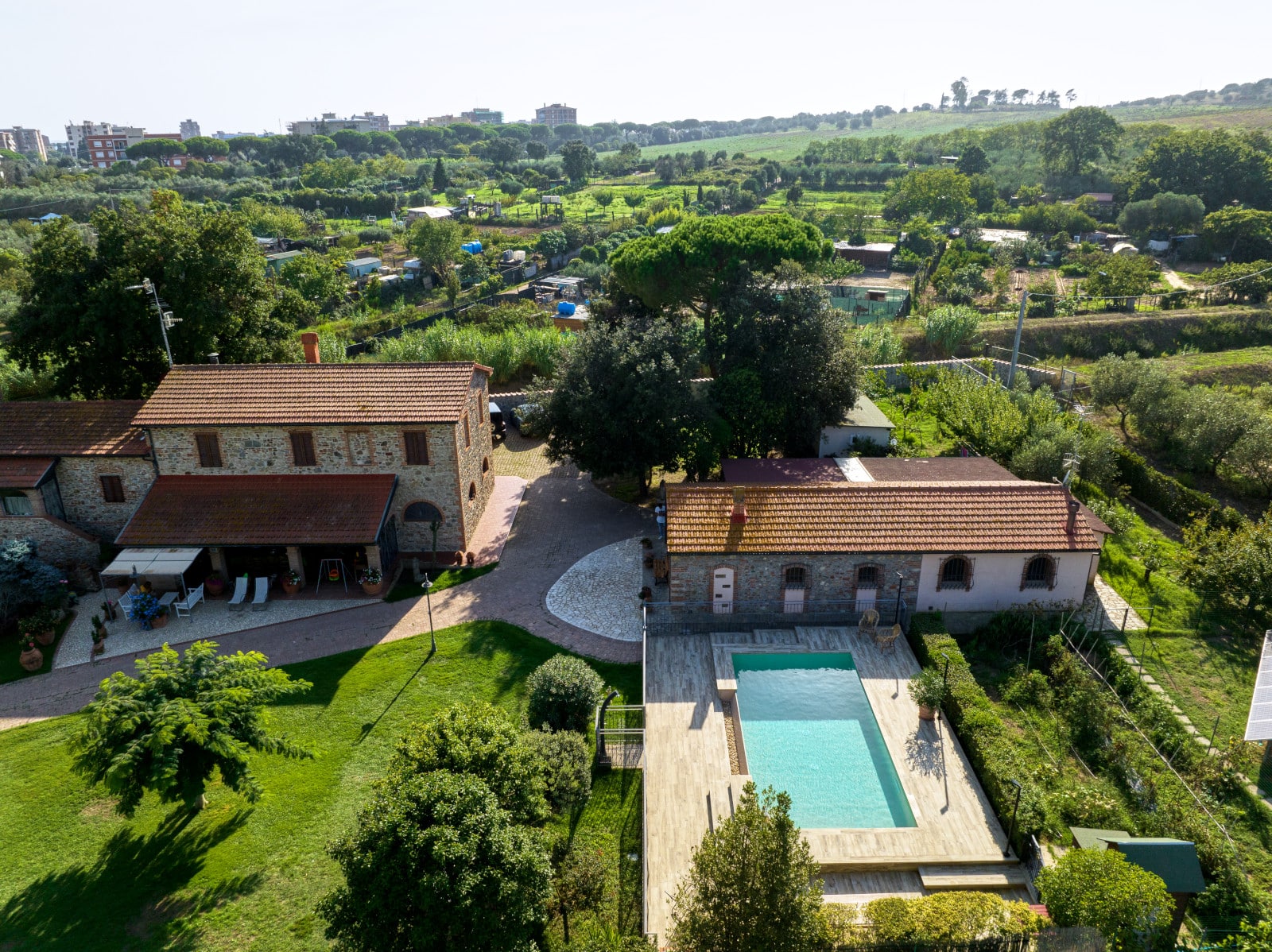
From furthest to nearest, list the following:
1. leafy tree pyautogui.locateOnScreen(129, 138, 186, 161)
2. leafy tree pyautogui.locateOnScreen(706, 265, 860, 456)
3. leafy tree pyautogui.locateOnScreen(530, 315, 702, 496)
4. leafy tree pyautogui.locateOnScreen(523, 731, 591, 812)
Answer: leafy tree pyautogui.locateOnScreen(129, 138, 186, 161) → leafy tree pyautogui.locateOnScreen(706, 265, 860, 456) → leafy tree pyautogui.locateOnScreen(530, 315, 702, 496) → leafy tree pyautogui.locateOnScreen(523, 731, 591, 812)

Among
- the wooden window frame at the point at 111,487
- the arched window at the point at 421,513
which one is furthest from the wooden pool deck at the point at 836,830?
the wooden window frame at the point at 111,487

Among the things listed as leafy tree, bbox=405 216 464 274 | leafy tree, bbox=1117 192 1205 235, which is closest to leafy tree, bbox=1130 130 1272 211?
leafy tree, bbox=1117 192 1205 235

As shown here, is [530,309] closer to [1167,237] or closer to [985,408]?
[985,408]

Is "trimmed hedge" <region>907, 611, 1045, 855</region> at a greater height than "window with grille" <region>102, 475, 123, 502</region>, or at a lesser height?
lesser

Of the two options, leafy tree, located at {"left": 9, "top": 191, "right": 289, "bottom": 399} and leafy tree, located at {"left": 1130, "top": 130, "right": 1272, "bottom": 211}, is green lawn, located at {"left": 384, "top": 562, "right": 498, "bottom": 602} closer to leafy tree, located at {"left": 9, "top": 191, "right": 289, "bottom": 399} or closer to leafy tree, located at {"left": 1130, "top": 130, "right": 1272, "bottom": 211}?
leafy tree, located at {"left": 9, "top": 191, "right": 289, "bottom": 399}

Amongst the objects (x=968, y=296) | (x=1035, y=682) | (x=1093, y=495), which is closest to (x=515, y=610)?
(x=1035, y=682)

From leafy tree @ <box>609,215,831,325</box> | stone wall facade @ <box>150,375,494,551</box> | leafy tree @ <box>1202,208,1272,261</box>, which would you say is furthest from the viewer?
leafy tree @ <box>1202,208,1272,261</box>

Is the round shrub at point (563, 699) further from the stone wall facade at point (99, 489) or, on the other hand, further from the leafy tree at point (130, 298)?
the leafy tree at point (130, 298)
